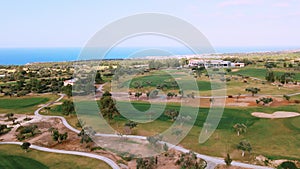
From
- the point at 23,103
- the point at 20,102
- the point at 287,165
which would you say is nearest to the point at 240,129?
the point at 287,165

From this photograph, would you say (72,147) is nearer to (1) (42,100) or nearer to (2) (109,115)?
(2) (109,115)

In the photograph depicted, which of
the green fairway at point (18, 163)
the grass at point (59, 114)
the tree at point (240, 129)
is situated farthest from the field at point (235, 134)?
the green fairway at point (18, 163)

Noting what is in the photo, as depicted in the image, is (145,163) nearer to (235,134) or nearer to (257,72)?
(235,134)

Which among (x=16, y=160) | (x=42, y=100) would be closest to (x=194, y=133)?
(x=16, y=160)

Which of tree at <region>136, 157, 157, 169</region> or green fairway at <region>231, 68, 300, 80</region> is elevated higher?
green fairway at <region>231, 68, 300, 80</region>

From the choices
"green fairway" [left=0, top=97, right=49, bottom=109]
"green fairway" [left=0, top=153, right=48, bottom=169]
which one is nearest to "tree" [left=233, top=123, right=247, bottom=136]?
"green fairway" [left=0, top=153, right=48, bottom=169]

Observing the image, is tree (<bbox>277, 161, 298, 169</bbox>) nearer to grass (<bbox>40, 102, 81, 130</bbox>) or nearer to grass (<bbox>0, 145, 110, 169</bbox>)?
A: grass (<bbox>0, 145, 110, 169</bbox>)

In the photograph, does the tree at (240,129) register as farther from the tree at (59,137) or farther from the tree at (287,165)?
the tree at (59,137)
